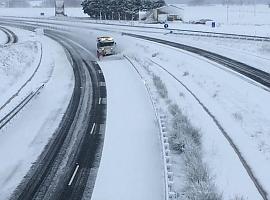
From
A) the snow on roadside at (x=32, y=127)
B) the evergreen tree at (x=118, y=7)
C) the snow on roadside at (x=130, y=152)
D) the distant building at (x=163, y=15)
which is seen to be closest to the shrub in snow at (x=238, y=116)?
the snow on roadside at (x=130, y=152)

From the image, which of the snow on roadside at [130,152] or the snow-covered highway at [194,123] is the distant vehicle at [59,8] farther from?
the snow on roadside at [130,152]

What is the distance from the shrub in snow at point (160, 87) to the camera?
32806 mm

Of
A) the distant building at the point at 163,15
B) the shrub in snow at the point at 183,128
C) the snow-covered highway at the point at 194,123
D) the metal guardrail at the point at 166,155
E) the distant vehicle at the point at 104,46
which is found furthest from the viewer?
the distant building at the point at 163,15

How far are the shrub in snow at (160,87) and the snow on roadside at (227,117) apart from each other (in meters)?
0.52

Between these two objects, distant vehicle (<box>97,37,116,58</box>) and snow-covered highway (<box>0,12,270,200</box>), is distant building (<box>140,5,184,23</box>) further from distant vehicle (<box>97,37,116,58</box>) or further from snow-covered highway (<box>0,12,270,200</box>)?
snow-covered highway (<box>0,12,270,200</box>)

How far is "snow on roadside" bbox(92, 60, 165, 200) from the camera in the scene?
17.4 meters

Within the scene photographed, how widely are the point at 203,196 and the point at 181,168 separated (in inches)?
147

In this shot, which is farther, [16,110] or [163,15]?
[163,15]

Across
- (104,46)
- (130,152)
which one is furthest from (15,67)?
(130,152)

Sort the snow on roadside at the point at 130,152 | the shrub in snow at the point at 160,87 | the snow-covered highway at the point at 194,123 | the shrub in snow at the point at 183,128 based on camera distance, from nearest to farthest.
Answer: the snow on roadside at the point at 130,152, the snow-covered highway at the point at 194,123, the shrub in snow at the point at 183,128, the shrub in snow at the point at 160,87

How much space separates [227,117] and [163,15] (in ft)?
246

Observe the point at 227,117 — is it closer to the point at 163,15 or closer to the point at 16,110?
the point at 16,110

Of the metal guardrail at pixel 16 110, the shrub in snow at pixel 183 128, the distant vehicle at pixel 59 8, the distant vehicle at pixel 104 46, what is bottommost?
the shrub in snow at pixel 183 128

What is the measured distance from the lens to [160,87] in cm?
3516
